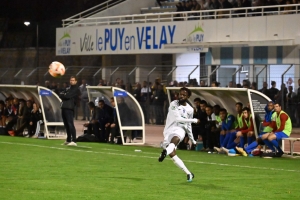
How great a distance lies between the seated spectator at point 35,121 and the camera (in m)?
24.7

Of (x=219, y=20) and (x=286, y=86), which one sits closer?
(x=286, y=86)

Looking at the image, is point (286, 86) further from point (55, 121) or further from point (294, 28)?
point (55, 121)

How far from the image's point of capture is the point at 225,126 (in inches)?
771

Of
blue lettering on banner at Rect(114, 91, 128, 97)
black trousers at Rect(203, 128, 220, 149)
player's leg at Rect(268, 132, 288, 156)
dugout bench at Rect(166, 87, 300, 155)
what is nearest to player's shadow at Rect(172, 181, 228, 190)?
player's leg at Rect(268, 132, 288, 156)

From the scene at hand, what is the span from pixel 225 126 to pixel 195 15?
15976 mm

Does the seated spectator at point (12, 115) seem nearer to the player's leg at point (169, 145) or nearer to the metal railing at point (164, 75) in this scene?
the metal railing at point (164, 75)

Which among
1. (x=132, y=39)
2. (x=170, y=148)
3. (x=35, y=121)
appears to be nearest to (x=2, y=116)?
(x=35, y=121)

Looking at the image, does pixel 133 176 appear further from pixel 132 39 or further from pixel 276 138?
pixel 132 39

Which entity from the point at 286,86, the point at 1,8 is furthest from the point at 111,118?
the point at 1,8

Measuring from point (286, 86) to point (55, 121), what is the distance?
8.69 m

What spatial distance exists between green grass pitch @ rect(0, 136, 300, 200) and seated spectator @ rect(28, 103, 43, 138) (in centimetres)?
528

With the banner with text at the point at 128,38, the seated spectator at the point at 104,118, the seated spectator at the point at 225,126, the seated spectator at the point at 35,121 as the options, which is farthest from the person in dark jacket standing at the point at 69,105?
the banner with text at the point at 128,38

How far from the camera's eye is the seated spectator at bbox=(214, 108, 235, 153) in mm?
19359

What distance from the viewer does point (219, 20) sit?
32.3 meters
